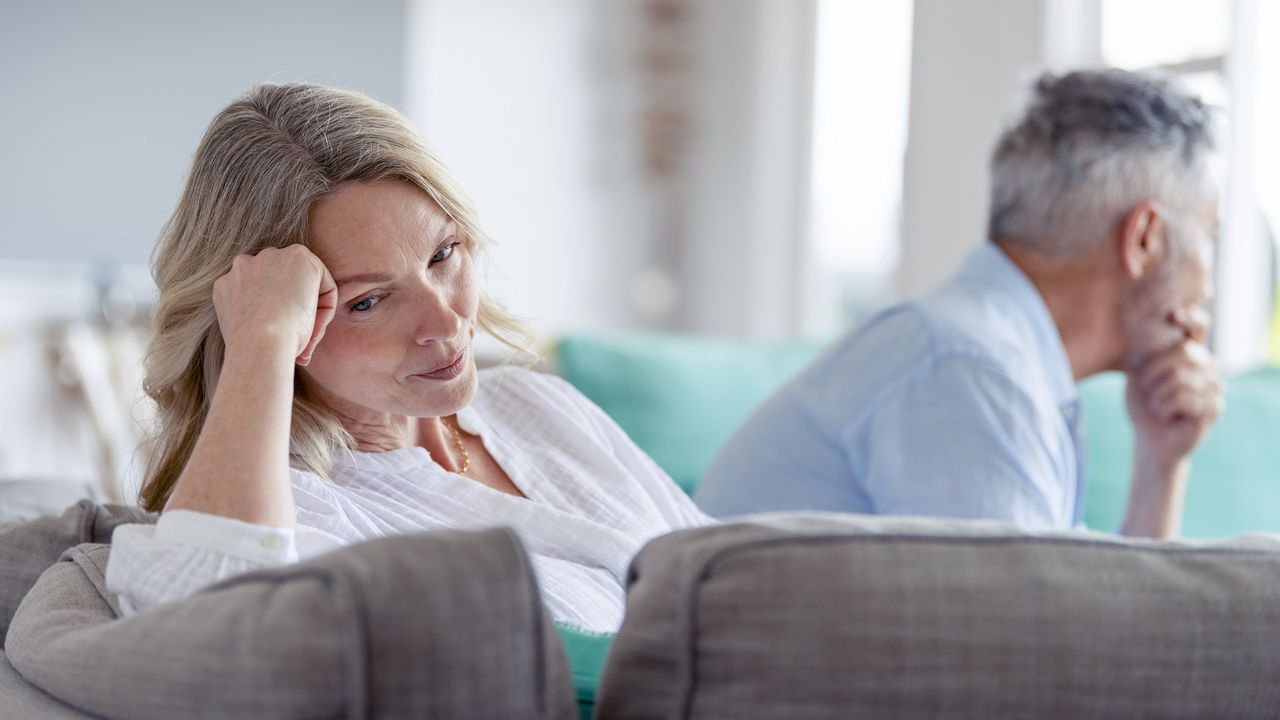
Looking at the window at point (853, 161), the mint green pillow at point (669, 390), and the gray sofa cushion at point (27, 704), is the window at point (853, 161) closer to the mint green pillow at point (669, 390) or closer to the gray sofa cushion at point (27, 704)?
the mint green pillow at point (669, 390)

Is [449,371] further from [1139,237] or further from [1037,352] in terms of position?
[1139,237]

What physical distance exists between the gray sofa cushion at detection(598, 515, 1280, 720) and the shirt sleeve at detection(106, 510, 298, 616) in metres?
0.32

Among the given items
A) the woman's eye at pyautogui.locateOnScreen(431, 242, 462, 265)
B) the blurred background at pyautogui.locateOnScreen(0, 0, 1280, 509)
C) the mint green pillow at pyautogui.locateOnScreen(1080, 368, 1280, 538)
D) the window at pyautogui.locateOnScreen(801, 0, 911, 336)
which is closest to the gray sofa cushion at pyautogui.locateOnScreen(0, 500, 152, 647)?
the woman's eye at pyautogui.locateOnScreen(431, 242, 462, 265)

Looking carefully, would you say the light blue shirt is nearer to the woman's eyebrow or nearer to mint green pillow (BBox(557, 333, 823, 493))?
mint green pillow (BBox(557, 333, 823, 493))

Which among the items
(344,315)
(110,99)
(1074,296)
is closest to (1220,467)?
(1074,296)

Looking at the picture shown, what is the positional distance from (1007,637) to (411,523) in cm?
66

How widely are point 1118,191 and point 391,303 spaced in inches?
45.5

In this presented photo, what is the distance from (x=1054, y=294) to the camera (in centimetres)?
193

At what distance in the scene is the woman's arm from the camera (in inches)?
37.4

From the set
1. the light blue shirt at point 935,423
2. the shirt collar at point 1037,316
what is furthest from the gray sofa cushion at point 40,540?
the shirt collar at point 1037,316

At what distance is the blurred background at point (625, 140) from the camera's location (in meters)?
3.88

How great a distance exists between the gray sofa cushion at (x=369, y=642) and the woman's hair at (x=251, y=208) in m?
0.55

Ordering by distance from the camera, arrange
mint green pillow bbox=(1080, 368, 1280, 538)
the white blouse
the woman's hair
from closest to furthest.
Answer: the white blouse < the woman's hair < mint green pillow bbox=(1080, 368, 1280, 538)

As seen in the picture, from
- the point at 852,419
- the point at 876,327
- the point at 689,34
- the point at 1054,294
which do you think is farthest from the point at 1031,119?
the point at 689,34
